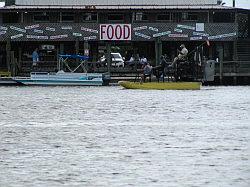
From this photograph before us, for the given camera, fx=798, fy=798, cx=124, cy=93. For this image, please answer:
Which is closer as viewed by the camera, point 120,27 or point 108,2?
point 120,27

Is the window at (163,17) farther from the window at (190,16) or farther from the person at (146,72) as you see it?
the person at (146,72)

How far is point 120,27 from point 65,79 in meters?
9.81

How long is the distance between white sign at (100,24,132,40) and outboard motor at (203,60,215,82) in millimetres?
10062

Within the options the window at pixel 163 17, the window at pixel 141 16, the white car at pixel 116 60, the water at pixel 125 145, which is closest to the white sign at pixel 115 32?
the white car at pixel 116 60

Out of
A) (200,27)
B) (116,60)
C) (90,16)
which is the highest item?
(90,16)

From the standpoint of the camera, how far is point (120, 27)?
198ft

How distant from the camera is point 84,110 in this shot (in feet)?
96.7

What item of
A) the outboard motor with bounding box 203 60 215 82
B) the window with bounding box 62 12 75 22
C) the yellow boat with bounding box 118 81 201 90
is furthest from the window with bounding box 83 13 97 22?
the yellow boat with bounding box 118 81 201 90

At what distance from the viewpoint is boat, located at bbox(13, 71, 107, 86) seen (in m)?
52.1

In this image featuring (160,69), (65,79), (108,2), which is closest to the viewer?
(160,69)

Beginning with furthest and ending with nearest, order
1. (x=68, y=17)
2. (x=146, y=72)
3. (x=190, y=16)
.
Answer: (x=68, y=17)
(x=190, y=16)
(x=146, y=72)

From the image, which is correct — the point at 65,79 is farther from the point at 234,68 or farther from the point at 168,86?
the point at 234,68

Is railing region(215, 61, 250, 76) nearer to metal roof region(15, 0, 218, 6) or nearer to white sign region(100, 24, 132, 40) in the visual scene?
white sign region(100, 24, 132, 40)

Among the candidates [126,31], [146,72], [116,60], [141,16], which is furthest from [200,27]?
[146,72]
